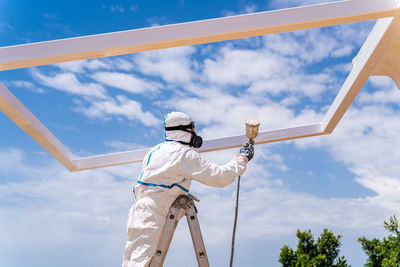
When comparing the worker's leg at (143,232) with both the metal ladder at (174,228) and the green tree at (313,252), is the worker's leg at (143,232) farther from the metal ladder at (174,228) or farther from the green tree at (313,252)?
the green tree at (313,252)

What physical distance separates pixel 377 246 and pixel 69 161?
15.4ft

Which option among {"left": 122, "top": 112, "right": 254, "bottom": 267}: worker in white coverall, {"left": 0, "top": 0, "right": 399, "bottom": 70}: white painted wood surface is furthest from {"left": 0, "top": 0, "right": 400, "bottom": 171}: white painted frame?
{"left": 122, "top": 112, "right": 254, "bottom": 267}: worker in white coverall

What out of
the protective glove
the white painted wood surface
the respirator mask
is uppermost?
the white painted wood surface

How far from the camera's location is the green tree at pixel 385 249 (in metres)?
5.68

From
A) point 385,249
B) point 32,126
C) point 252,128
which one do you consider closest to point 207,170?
point 252,128

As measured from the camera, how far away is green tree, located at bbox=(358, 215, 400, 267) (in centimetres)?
568

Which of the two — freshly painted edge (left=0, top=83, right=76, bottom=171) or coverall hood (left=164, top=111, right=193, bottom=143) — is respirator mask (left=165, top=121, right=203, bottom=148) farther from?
freshly painted edge (left=0, top=83, right=76, bottom=171)

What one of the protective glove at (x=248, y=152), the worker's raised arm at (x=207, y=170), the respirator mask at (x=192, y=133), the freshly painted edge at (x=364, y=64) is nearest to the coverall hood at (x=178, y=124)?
the respirator mask at (x=192, y=133)

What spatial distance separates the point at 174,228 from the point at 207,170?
0.51 metres

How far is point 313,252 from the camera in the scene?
6758 mm

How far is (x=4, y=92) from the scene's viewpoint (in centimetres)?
388

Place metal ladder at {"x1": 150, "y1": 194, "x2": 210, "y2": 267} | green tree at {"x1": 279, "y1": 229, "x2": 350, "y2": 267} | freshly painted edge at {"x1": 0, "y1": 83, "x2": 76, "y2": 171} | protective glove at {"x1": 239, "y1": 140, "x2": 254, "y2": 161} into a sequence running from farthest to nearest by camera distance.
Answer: green tree at {"x1": 279, "y1": 229, "x2": 350, "y2": 267} → freshly painted edge at {"x1": 0, "y1": 83, "x2": 76, "y2": 171} → protective glove at {"x1": 239, "y1": 140, "x2": 254, "y2": 161} → metal ladder at {"x1": 150, "y1": 194, "x2": 210, "y2": 267}

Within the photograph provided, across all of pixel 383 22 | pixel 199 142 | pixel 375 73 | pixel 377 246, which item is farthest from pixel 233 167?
pixel 377 246

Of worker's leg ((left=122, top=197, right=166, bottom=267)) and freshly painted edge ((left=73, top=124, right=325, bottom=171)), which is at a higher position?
freshly painted edge ((left=73, top=124, right=325, bottom=171))
